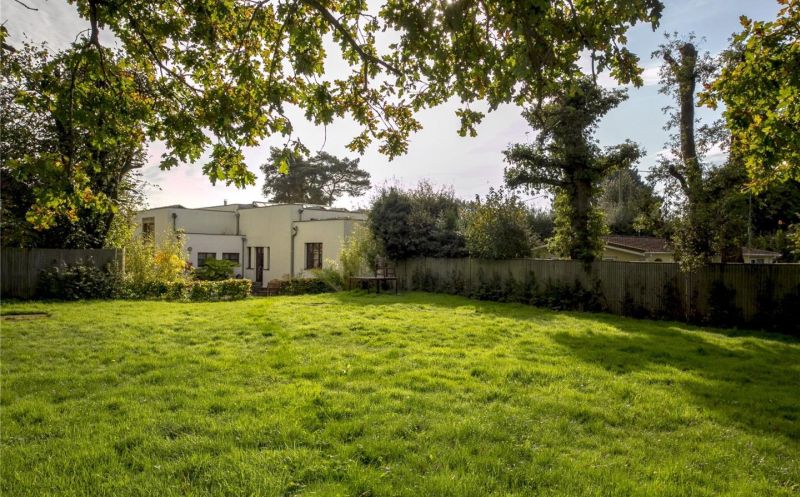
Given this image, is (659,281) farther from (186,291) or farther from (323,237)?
(323,237)

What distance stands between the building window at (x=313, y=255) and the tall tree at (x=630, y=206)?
46.7ft

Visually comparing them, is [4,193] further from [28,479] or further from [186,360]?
[28,479]

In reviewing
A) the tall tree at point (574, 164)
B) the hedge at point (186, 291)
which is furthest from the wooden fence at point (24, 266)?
the tall tree at point (574, 164)

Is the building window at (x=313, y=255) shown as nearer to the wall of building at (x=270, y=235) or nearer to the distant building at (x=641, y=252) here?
the wall of building at (x=270, y=235)

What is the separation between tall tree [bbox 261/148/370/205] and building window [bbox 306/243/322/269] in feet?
50.7

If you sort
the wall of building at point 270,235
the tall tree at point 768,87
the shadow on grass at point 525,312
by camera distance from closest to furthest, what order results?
the tall tree at point 768,87
the shadow on grass at point 525,312
the wall of building at point 270,235

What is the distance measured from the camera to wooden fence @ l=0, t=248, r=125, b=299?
45.9ft

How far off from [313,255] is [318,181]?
57.7 ft

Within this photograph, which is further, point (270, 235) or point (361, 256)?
point (270, 235)

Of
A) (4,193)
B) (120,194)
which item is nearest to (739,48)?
(120,194)

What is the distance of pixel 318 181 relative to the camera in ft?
135

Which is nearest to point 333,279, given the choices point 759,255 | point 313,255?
point 313,255

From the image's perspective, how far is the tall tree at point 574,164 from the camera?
49.0 feet

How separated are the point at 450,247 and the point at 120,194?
44.1 feet
